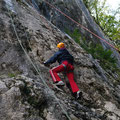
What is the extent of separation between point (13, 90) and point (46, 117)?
27.2 inches

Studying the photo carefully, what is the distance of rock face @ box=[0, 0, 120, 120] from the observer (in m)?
2.20

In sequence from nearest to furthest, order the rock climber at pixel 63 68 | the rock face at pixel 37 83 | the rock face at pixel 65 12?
the rock face at pixel 37 83 → the rock climber at pixel 63 68 → the rock face at pixel 65 12

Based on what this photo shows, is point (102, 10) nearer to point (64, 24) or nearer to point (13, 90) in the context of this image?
point (64, 24)

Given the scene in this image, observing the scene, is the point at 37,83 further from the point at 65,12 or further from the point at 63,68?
the point at 65,12

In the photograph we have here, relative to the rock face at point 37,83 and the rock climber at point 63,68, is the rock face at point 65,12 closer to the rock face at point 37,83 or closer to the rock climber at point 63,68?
the rock face at point 37,83

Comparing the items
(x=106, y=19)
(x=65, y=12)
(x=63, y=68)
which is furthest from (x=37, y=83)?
(x=106, y=19)

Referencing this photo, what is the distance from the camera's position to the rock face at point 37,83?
2199 mm

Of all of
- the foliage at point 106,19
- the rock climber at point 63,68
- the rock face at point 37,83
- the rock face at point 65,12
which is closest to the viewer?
the rock face at point 37,83

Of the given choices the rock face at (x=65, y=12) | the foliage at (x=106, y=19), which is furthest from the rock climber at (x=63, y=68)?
the foliage at (x=106, y=19)

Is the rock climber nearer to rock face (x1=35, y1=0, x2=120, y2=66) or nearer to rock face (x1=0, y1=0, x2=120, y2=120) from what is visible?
rock face (x1=0, y1=0, x2=120, y2=120)

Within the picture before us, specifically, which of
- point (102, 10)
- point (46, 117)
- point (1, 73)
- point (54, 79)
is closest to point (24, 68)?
point (1, 73)

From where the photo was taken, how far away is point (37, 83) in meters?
2.71

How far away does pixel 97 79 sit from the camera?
4.34 m

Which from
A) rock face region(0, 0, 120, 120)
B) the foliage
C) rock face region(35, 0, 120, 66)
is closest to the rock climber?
rock face region(0, 0, 120, 120)
